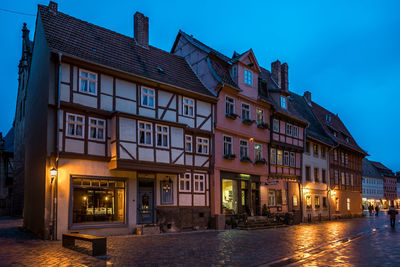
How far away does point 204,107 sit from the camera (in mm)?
23703

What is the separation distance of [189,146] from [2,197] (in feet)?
91.4

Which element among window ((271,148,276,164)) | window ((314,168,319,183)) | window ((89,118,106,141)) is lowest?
window ((314,168,319,183))

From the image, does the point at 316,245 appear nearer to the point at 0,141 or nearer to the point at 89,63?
the point at 89,63

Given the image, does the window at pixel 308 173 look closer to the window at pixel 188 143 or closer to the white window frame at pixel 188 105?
the window at pixel 188 143

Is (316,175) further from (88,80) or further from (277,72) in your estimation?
(88,80)

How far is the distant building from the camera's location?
88.8m

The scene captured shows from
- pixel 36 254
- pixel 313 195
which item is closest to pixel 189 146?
pixel 36 254

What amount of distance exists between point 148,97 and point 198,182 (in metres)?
6.09

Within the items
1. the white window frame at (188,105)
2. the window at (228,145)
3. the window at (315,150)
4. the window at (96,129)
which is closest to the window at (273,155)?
the window at (228,145)

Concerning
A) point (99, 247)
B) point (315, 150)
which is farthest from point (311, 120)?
point (99, 247)

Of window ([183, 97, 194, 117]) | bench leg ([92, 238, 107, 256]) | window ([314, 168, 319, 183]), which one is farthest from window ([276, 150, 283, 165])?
bench leg ([92, 238, 107, 256])

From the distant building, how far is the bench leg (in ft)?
280

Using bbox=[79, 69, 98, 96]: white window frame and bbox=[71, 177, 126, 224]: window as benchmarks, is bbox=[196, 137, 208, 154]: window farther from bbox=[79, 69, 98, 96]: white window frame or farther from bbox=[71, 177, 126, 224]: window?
bbox=[79, 69, 98, 96]: white window frame

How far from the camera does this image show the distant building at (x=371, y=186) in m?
88.8
